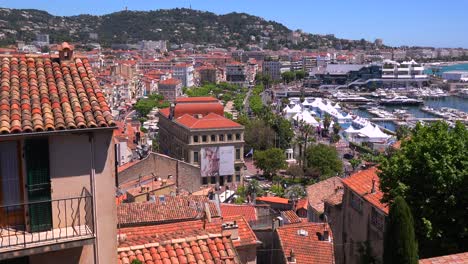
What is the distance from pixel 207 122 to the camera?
57.1 metres

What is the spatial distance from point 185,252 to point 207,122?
158ft

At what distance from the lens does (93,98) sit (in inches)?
302

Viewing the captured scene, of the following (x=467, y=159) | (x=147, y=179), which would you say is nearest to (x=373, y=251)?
(x=467, y=159)

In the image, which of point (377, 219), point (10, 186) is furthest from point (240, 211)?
point (10, 186)

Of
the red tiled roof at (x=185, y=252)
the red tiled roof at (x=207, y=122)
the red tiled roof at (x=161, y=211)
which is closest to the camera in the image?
the red tiled roof at (x=185, y=252)

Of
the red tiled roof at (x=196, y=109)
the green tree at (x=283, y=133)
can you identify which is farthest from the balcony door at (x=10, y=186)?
the green tree at (x=283, y=133)

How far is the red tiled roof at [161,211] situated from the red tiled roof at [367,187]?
18.4 feet

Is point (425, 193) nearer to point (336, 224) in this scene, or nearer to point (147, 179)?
point (336, 224)

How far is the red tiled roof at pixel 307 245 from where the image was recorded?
19781mm

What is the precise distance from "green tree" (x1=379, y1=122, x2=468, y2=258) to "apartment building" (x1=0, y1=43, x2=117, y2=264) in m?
10.7

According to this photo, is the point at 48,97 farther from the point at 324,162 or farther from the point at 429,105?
the point at 429,105

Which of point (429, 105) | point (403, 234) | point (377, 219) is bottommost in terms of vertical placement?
point (429, 105)

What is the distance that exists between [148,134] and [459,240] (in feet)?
222

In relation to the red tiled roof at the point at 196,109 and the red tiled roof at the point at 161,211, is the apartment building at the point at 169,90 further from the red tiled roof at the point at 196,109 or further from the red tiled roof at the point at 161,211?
the red tiled roof at the point at 161,211
